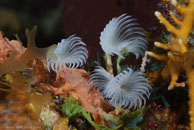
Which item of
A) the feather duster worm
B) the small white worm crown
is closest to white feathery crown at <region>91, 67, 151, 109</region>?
the feather duster worm

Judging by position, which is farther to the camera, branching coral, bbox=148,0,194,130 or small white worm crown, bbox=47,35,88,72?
small white worm crown, bbox=47,35,88,72

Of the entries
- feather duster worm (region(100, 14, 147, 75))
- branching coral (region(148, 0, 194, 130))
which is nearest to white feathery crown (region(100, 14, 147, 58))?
feather duster worm (region(100, 14, 147, 75))

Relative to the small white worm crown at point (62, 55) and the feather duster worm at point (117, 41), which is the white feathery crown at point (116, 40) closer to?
the feather duster worm at point (117, 41)

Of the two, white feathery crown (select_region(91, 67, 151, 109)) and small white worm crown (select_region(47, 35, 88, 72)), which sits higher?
small white worm crown (select_region(47, 35, 88, 72))

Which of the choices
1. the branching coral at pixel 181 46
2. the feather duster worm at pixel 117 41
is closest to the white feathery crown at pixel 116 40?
the feather duster worm at pixel 117 41

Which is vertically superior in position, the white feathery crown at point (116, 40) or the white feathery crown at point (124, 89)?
the white feathery crown at point (116, 40)

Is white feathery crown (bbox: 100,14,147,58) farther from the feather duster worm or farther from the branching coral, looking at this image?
the branching coral

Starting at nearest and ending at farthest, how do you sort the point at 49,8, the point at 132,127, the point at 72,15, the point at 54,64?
the point at 132,127 < the point at 54,64 < the point at 72,15 < the point at 49,8

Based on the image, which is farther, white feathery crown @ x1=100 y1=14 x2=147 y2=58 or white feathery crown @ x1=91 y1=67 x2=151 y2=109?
white feathery crown @ x1=100 y1=14 x2=147 y2=58

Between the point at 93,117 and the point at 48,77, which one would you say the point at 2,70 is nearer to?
the point at 48,77

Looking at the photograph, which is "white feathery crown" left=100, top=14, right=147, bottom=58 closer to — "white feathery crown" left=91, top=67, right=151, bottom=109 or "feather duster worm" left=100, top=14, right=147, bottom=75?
"feather duster worm" left=100, top=14, right=147, bottom=75

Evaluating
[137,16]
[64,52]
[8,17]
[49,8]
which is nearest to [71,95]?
[64,52]
